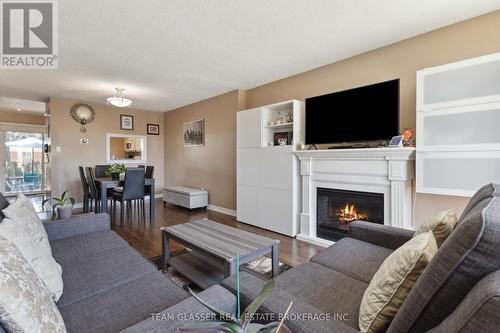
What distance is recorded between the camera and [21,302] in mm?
710

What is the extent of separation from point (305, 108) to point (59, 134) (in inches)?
207

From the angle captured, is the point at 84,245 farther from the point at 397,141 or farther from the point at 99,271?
the point at 397,141

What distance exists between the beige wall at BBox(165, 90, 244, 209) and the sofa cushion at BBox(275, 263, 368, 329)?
11.1 feet

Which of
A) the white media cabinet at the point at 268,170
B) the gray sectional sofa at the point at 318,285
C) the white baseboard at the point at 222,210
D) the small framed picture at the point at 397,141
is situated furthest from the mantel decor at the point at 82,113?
the small framed picture at the point at 397,141

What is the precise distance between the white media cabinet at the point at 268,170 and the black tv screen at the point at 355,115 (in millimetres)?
272

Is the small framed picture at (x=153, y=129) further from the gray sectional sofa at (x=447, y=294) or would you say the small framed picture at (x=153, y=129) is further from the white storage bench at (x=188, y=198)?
the gray sectional sofa at (x=447, y=294)

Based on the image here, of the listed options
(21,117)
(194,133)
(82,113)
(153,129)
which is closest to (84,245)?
(194,133)

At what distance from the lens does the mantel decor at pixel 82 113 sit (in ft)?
17.8

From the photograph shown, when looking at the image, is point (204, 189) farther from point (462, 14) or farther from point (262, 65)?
point (462, 14)

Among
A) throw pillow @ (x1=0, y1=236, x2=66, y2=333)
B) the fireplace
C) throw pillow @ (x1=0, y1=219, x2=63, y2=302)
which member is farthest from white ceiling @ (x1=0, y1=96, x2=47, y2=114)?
the fireplace

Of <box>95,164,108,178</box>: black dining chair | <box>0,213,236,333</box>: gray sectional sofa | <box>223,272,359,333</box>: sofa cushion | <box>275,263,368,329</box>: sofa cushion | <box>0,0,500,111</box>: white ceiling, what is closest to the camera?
<box>223,272,359,333</box>: sofa cushion

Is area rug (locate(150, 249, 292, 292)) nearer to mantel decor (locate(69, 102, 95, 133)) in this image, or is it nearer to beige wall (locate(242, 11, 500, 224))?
beige wall (locate(242, 11, 500, 224))

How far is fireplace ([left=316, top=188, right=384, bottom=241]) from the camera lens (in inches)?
111

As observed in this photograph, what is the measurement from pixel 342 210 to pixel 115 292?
2688 mm
